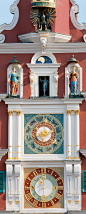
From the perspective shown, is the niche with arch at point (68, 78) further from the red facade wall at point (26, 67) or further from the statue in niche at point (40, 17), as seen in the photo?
the statue in niche at point (40, 17)

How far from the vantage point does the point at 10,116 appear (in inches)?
779

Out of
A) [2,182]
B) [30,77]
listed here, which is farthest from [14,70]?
[2,182]

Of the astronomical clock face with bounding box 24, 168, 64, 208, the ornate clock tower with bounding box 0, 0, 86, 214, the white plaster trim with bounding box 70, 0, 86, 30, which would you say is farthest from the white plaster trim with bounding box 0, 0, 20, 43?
the astronomical clock face with bounding box 24, 168, 64, 208

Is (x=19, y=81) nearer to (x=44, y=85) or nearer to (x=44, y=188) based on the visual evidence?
(x=44, y=85)

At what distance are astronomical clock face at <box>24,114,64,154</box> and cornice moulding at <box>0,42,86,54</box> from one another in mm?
1813

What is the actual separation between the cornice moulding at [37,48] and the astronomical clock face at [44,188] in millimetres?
3311

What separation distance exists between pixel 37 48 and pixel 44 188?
3904 mm

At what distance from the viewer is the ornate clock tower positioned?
1970 cm

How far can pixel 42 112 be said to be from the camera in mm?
19844

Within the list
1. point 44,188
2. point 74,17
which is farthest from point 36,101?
point 74,17

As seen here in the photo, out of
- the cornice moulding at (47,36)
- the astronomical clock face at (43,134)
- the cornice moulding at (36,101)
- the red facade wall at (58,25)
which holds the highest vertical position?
the red facade wall at (58,25)

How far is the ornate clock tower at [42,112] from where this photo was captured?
19.7m

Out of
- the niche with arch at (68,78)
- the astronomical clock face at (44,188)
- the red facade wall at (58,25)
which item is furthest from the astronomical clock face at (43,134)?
the red facade wall at (58,25)

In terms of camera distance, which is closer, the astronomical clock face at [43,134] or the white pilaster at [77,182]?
the white pilaster at [77,182]
